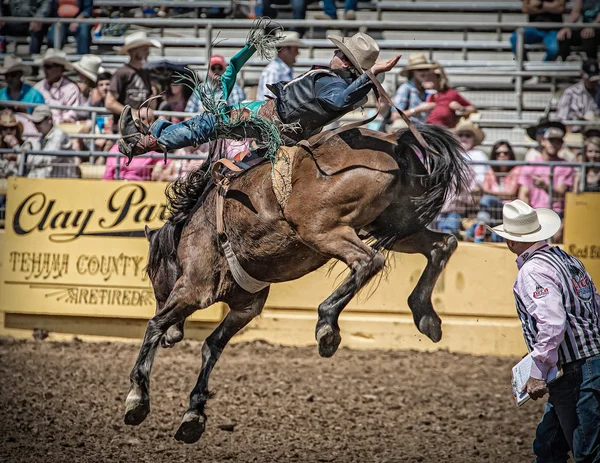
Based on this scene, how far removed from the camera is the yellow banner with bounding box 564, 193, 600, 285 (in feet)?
28.6

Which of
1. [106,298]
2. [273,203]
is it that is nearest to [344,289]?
[273,203]

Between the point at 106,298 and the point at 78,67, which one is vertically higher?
the point at 78,67

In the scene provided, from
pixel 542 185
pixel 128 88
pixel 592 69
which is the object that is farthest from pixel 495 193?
pixel 128 88

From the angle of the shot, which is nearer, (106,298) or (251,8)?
(106,298)

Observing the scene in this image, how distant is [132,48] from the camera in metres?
9.98

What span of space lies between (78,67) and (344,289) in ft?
23.0

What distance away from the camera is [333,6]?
39.9 ft

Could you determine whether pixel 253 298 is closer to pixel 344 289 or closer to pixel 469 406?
pixel 344 289

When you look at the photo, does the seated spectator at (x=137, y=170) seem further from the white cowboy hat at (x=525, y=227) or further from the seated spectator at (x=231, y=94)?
the white cowboy hat at (x=525, y=227)

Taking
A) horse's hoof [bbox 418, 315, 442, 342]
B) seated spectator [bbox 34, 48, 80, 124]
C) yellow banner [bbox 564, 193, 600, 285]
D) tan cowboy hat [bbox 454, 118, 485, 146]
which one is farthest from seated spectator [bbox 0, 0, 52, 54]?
horse's hoof [bbox 418, 315, 442, 342]

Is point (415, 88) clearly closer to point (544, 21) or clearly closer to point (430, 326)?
point (544, 21)

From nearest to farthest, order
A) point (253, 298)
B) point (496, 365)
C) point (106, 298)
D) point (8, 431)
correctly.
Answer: point (253, 298) < point (8, 431) < point (496, 365) < point (106, 298)

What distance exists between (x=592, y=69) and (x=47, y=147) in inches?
268

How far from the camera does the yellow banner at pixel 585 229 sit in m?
8.72
